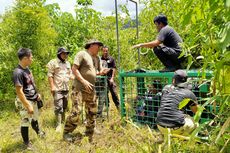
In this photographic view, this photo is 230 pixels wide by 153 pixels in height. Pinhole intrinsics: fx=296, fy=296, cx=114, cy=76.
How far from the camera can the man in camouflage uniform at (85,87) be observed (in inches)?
196

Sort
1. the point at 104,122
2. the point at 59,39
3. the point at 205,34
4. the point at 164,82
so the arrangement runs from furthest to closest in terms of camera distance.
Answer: the point at 59,39
the point at 104,122
the point at 164,82
the point at 205,34

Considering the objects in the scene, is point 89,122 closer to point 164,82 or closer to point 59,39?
point 164,82

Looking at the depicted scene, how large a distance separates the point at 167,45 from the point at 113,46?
6.70 meters

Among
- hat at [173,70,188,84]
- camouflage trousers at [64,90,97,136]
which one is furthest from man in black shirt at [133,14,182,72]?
camouflage trousers at [64,90,97,136]

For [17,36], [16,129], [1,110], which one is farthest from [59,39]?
[16,129]

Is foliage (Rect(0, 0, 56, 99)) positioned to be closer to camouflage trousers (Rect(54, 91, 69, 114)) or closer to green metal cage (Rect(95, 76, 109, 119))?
camouflage trousers (Rect(54, 91, 69, 114))

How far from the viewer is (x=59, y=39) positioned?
10992mm

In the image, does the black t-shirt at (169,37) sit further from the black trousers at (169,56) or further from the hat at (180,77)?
the hat at (180,77)

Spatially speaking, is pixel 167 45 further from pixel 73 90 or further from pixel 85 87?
pixel 73 90

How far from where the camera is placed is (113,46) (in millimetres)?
11562

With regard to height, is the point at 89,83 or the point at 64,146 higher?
the point at 89,83

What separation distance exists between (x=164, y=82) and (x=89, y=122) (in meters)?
1.46

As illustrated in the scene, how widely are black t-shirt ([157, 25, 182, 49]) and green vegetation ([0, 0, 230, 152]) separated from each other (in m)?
0.46

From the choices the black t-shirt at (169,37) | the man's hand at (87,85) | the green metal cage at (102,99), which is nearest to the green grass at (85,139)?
the green metal cage at (102,99)
